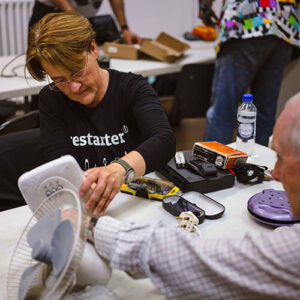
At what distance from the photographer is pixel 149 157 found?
1292 mm

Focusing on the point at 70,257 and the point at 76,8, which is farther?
the point at 76,8

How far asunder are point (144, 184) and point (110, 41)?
2.15 metres

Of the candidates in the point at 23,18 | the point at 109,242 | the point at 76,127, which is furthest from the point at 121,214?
the point at 23,18

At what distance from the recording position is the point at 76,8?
10.1 ft

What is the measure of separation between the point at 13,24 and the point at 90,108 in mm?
3237

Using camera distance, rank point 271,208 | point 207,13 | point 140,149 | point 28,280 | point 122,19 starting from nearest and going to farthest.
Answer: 1. point 28,280
2. point 271,208
3. point 140,149
4. point 122,19
5. point 207,13

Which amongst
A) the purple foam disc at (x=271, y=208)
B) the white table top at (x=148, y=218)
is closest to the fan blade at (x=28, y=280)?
the white table top at (x=148, y=218)

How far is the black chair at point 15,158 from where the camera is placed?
1522 mm

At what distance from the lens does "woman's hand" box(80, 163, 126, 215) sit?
102cm

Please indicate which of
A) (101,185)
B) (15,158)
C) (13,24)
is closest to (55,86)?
(15,158)

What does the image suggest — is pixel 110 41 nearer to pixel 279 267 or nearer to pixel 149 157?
pixel 149 157

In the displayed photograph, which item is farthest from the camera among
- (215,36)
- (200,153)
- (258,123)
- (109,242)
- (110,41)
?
(215,36)

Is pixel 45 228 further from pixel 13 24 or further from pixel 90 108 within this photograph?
pixel 13 24

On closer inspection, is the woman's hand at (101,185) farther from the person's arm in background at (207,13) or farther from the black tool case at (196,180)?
the person's arm in background at (207,13)
